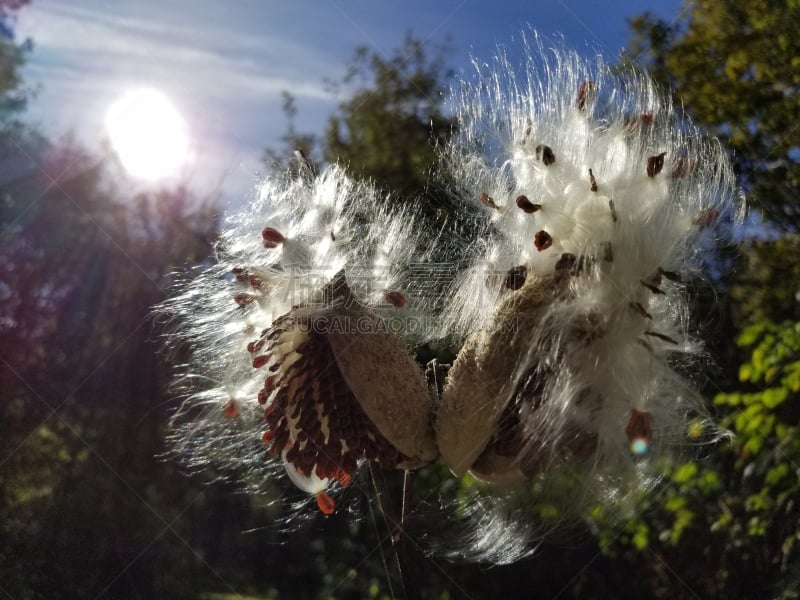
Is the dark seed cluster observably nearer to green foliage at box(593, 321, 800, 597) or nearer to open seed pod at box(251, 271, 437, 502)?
open seed pod at box(251, 271, 437, 502)

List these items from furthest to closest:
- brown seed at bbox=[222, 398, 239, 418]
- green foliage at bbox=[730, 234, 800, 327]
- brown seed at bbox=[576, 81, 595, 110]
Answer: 1. green foliage at bbox=[730, 234, 800, 327]
2. brown seed at bbox=[222, 398, 239, 418]
3. brown seed at bbox=[576, 81, 595, 110]

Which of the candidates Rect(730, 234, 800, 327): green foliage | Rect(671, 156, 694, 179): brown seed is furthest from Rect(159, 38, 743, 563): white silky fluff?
Rect(730, 234, 800, 327): green foliage

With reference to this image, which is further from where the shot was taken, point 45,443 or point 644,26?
point 45,443

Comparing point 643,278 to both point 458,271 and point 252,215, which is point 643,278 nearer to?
point 458,271

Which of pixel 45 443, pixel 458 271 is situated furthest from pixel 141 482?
pixel 458 271

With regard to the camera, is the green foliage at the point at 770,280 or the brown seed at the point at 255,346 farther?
the green foliage at the point at 770,280

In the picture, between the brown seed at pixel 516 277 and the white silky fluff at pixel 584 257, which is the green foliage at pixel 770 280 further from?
the brown seed at pixel 516 277

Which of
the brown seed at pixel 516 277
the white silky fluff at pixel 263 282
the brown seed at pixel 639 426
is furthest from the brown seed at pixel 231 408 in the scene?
the brown seed at pixel 639 426
